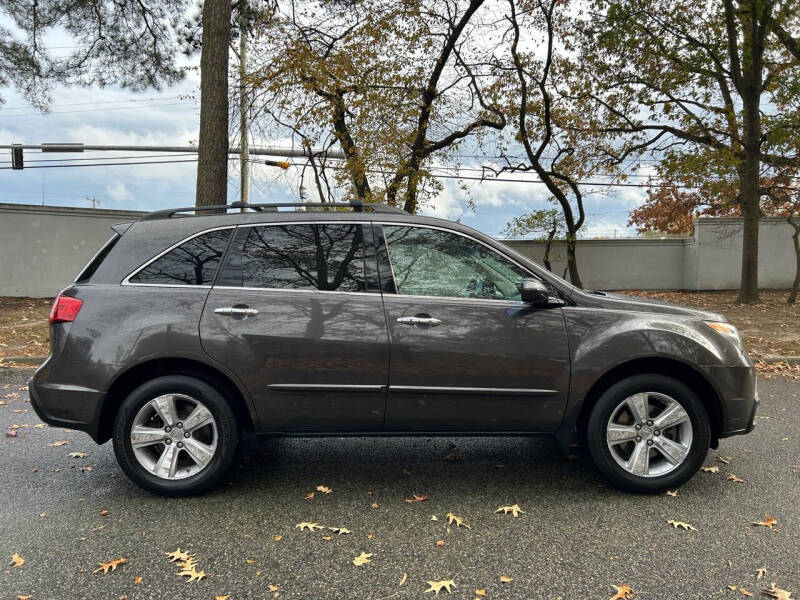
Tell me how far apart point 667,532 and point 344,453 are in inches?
94.3

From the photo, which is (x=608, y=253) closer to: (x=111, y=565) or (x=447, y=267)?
(x=447, y=267)

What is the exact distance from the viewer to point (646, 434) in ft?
12.0

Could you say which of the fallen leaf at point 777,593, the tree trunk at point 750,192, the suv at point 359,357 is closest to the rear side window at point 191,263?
the suv at point 359,357

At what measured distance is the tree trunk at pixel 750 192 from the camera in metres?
15.2

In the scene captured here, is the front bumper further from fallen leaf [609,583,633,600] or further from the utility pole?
the utility pole

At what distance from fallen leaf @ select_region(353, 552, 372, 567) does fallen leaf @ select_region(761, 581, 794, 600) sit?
72.7 inches

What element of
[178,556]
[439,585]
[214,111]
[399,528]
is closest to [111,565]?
[178,556]

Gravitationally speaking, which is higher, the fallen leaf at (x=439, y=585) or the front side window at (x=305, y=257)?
the front side window at (x=305, y=257)

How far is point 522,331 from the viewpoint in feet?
11.8

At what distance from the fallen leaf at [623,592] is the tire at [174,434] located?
2.32 m

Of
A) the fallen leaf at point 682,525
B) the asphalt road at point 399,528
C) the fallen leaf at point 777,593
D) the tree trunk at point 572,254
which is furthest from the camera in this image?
the tree trunk at point 572,254

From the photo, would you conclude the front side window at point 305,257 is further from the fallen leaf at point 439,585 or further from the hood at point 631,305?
the fallen leaf at point 439,585

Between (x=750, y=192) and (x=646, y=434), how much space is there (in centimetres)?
1488

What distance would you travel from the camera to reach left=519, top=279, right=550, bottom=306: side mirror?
3529 mm
